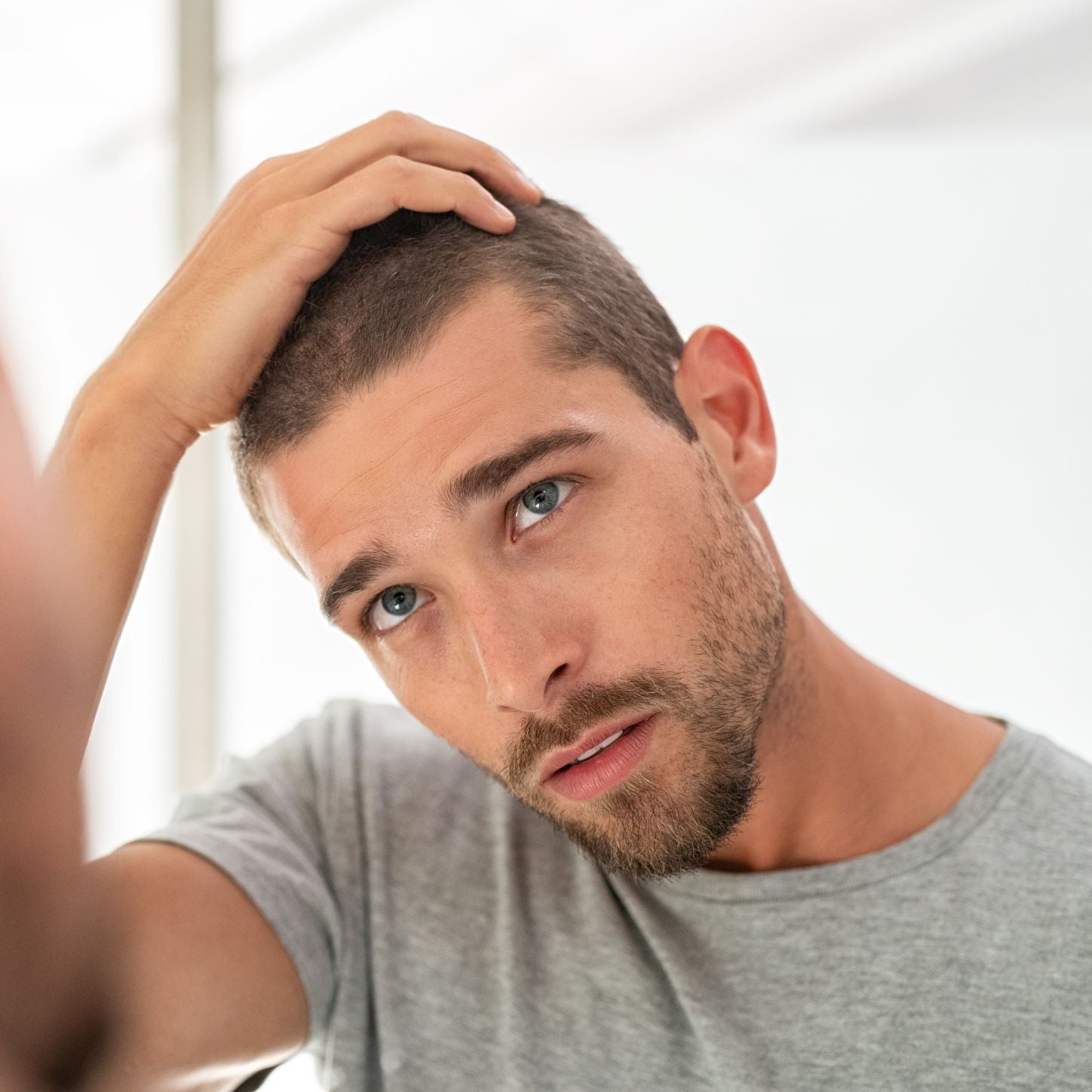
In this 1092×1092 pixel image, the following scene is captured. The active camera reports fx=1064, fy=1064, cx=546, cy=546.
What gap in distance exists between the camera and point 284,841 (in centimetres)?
146

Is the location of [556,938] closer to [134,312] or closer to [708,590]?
[708,590]

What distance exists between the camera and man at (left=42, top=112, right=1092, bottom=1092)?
1.18m

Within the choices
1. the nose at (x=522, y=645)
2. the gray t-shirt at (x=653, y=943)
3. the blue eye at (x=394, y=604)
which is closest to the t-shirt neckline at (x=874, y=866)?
the gray t-shirt at (x=653, y=943)

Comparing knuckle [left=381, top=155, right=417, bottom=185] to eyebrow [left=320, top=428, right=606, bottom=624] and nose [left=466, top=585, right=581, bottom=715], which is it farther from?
nose [left=466, top=585, right=581, bottom=715]

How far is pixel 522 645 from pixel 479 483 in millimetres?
186

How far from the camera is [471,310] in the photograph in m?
1.25

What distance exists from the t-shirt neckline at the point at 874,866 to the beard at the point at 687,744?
69 mm

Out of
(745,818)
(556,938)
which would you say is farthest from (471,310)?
(556,938)

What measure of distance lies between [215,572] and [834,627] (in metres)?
1.36

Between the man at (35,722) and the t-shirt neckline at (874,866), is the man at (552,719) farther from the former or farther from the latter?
the man at (35,722)

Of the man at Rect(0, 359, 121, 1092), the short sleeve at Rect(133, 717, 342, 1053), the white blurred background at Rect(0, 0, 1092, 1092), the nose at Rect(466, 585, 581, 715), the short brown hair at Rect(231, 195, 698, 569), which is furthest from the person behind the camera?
the white blurred background at Rect(0, 0, 1092, 1092)

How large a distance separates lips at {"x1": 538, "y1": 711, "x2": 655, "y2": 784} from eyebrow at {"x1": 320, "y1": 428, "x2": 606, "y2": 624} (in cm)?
28

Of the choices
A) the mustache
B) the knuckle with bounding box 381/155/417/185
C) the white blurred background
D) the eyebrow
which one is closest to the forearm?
the eyebrow

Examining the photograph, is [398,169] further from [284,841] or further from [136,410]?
[284,841]
